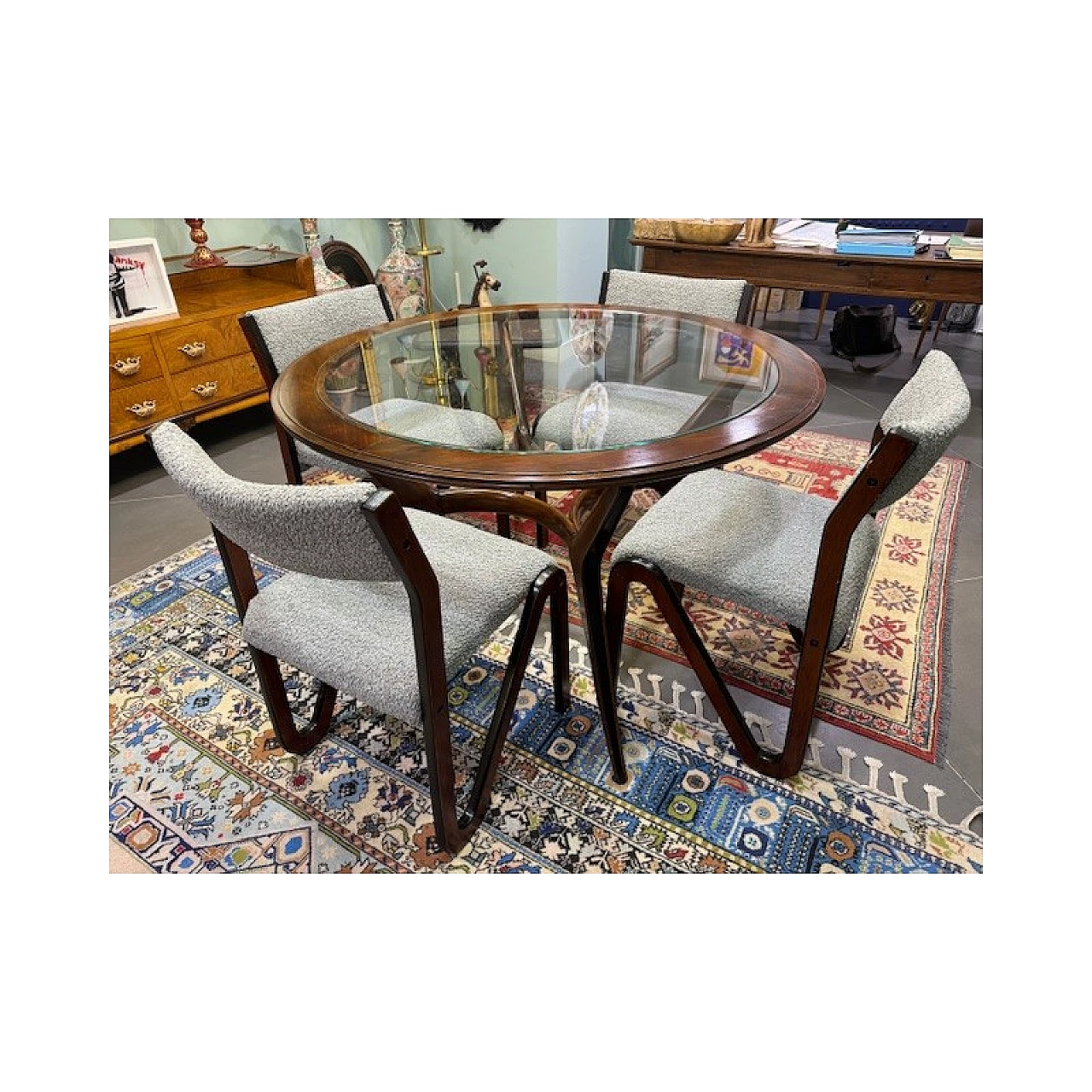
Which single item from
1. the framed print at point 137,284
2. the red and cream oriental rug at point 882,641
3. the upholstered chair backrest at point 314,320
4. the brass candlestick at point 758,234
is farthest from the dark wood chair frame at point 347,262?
the red and cream oriental rug at point 882,641

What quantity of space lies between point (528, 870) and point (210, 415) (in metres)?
2.58

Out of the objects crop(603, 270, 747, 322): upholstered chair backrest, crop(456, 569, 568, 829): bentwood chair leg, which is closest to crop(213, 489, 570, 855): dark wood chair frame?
crop(456, 569, 568, 829): bentwood chair leg

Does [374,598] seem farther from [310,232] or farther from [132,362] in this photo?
[310,232]

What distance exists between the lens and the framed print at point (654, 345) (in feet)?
5.80

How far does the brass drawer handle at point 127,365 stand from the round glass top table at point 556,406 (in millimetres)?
1310

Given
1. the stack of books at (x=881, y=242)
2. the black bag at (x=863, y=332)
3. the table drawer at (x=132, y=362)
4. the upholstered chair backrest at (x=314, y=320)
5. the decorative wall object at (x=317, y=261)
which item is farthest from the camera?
the black bag at (x=863, y=332)

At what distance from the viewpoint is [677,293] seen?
2.18 metres

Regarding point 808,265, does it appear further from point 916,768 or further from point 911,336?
point 916,768

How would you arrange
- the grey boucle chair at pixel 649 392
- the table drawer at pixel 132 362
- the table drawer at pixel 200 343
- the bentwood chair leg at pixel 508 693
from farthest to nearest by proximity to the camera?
the table drawer at pixel 200 343 < the table drawer at pixel 132 362 < the grey boucle chair at pixel 649 392 < the bentwood chair leg at pixel 508 693

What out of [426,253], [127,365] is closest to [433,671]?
[127,365]

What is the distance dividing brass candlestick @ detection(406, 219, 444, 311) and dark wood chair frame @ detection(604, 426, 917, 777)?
316 cm

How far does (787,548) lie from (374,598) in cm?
85

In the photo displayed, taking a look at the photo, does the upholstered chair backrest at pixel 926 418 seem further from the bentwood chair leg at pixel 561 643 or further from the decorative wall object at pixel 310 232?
the decorative wall object at pixel 310 232

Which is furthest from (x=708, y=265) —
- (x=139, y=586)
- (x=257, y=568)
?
(x=139, y=586)
